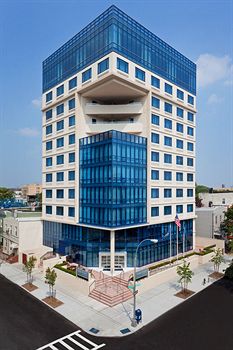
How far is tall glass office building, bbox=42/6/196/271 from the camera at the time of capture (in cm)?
3809

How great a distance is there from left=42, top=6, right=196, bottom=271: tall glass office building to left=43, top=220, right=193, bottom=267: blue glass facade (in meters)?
0.16

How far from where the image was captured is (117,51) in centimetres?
3750

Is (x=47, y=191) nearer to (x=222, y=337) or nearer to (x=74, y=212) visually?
(x=74, y=212)

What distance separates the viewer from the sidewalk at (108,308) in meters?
24.0

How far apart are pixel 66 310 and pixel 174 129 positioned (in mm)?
34519

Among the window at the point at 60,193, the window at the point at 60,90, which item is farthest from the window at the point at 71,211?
the window at the point at 60,90

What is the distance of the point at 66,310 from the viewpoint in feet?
88.0

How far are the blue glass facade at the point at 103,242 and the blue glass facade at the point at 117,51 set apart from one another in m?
27.0

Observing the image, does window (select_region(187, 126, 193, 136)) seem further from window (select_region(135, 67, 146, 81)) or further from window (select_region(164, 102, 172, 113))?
window (select_region(135, 67, 146, 81))

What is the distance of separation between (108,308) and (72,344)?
7.10 meters

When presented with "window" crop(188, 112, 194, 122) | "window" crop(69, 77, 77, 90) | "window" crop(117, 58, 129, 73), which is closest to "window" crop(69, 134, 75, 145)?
"window" crop(69, 77, 77, 90)

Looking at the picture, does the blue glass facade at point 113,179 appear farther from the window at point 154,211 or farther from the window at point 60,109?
the window at point 60,109

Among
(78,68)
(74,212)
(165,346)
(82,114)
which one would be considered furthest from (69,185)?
(165,346)

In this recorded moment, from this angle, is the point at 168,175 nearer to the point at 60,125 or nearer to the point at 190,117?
the point at 190,117
